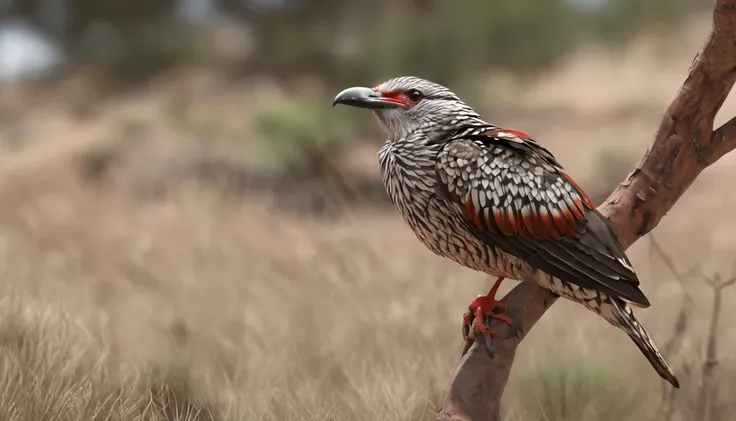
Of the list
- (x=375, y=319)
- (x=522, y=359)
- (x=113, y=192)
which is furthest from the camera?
(x=113, y=192)

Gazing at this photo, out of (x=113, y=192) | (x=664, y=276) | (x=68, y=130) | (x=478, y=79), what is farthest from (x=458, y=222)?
(x=68, y=130)

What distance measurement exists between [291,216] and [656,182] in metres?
5.08

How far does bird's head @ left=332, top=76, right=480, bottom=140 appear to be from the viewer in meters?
2.29

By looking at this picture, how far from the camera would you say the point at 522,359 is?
11.0 feet

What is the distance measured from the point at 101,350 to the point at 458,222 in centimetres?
166

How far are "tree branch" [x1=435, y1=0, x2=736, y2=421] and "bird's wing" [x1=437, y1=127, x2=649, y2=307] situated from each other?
0.59 ft

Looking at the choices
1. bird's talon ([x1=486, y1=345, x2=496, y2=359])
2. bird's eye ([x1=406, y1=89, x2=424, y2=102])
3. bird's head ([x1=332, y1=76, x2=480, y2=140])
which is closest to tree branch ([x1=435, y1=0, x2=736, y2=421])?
bird's talon ([x1=486, y1=345, x2=496, y2=359])

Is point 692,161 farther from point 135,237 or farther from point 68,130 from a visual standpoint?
point 68,130

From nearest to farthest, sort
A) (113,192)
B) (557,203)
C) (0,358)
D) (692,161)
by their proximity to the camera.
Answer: (557,203) → (692,161) → (0,358) → (113,192)

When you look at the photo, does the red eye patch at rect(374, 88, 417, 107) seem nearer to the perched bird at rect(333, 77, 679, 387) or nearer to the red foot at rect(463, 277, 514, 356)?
the perched bird at rect(333, 77, 679, 387)

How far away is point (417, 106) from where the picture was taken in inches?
90.9

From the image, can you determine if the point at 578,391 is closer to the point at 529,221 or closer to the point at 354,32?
the point at 529,221

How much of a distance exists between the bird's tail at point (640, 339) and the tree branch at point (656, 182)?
273mm

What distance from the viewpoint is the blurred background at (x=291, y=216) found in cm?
292
